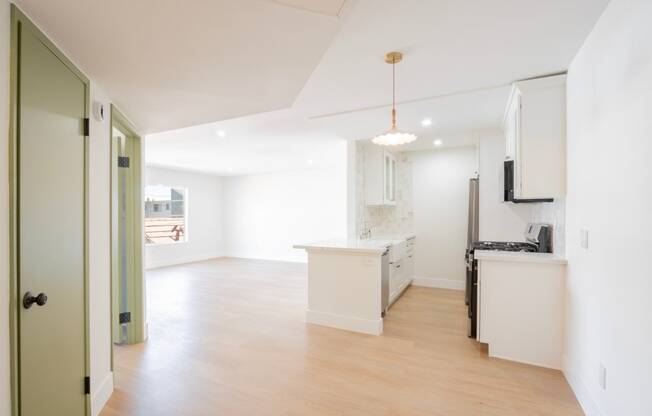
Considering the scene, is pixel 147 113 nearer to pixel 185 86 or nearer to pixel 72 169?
pixel 185 86

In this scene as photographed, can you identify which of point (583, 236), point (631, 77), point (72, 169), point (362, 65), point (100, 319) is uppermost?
point (362, 65)

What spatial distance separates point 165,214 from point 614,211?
8.53 meters

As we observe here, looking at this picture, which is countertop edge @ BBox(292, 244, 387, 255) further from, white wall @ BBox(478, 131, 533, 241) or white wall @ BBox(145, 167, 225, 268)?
white wall @ BBox(145, 167, 225, 268)

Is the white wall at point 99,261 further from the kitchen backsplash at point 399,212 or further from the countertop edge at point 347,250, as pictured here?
the kitchen backsplash at point 399,212

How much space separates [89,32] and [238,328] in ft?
9.99

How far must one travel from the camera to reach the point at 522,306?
2.63m

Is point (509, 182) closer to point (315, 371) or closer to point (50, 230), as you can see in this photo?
point (315, 371)

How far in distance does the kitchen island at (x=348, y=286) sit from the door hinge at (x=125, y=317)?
1912 millimetres

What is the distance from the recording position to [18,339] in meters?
1.26

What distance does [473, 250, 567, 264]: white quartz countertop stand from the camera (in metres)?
2.52

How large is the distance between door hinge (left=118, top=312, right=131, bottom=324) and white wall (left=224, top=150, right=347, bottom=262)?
500 cm

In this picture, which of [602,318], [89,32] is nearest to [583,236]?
[602,318]

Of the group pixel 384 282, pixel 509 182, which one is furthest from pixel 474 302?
pixel 509 182

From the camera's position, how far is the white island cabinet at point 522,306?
2.53m
